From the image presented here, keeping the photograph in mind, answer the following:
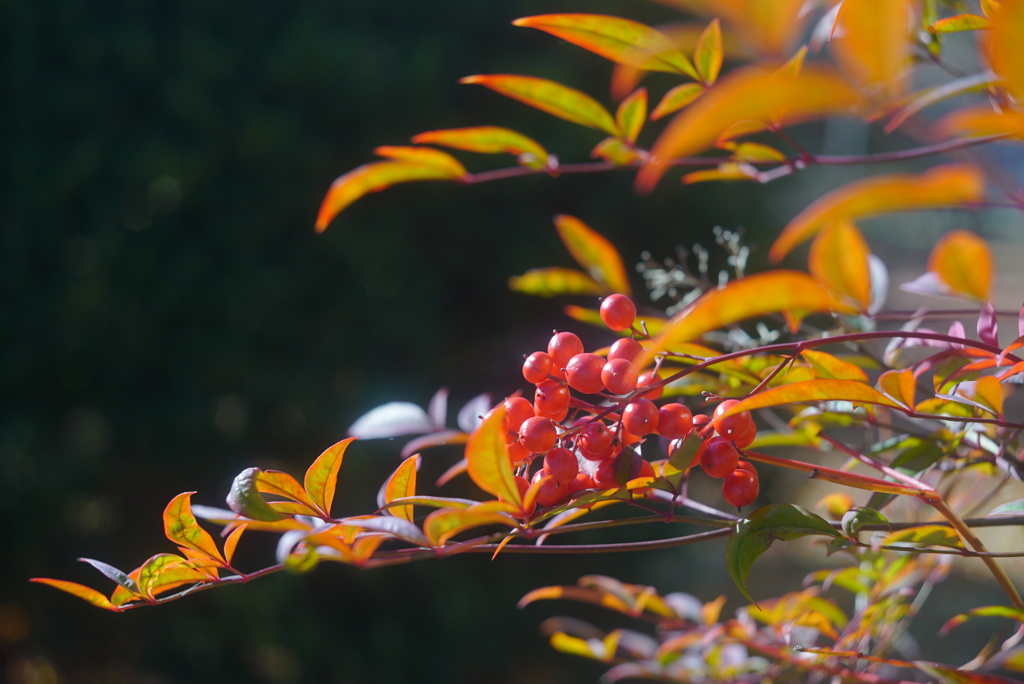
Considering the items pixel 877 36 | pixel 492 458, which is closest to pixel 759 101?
pixel 877 36

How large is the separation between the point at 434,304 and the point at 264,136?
1.72ft

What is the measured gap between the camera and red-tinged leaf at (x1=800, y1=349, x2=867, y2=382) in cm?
32

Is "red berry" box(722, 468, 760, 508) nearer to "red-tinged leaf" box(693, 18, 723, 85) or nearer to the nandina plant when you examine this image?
the nandina plant

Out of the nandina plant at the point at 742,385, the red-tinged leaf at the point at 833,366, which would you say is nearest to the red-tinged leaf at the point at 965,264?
the nandina plant at the point at 742,385

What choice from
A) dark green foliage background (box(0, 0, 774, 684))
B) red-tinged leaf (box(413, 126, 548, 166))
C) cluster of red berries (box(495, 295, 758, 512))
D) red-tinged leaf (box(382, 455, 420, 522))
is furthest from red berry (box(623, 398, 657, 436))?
dark green foliage background (box(0, 0, 774, 684))

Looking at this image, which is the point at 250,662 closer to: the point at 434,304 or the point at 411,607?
the point at 411,607

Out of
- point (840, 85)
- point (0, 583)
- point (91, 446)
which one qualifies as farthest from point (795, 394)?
point (0, 583)

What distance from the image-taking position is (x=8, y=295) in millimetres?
1475

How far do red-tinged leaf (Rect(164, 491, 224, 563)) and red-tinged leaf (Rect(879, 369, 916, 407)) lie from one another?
0.30m

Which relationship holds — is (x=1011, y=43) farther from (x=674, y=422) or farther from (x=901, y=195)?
(x=674, y=422)

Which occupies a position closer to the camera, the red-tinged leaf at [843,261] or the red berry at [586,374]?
the red-tinged leaf at [843,261]

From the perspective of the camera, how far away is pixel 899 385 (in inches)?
11.4

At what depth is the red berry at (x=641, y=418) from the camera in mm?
302

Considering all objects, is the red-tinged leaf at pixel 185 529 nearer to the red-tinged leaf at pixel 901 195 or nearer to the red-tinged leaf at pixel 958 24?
the red-tinged leaf at pixel 901 195
